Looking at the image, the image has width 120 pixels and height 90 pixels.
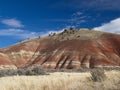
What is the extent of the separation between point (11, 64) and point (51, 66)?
17521mm

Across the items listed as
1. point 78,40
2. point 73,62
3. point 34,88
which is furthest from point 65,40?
point 34,88

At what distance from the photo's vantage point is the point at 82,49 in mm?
112125

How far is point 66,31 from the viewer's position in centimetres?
13912

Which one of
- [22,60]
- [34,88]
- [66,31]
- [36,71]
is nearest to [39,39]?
[66,31]

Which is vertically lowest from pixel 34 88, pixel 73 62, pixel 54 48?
pixel 34 88

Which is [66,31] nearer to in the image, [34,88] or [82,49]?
[82,49]

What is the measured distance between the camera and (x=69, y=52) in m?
112

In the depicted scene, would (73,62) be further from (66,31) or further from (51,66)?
(66,31)

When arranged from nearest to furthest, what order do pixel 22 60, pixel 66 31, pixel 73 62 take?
pixel 73 62
pixel 22 60
pixel 66 31

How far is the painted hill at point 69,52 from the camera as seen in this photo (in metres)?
104

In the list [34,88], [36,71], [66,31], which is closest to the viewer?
[34,88]

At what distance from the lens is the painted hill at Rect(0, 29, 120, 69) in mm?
104125

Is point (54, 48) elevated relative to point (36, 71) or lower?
elevated

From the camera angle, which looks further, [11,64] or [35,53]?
[35,53]
